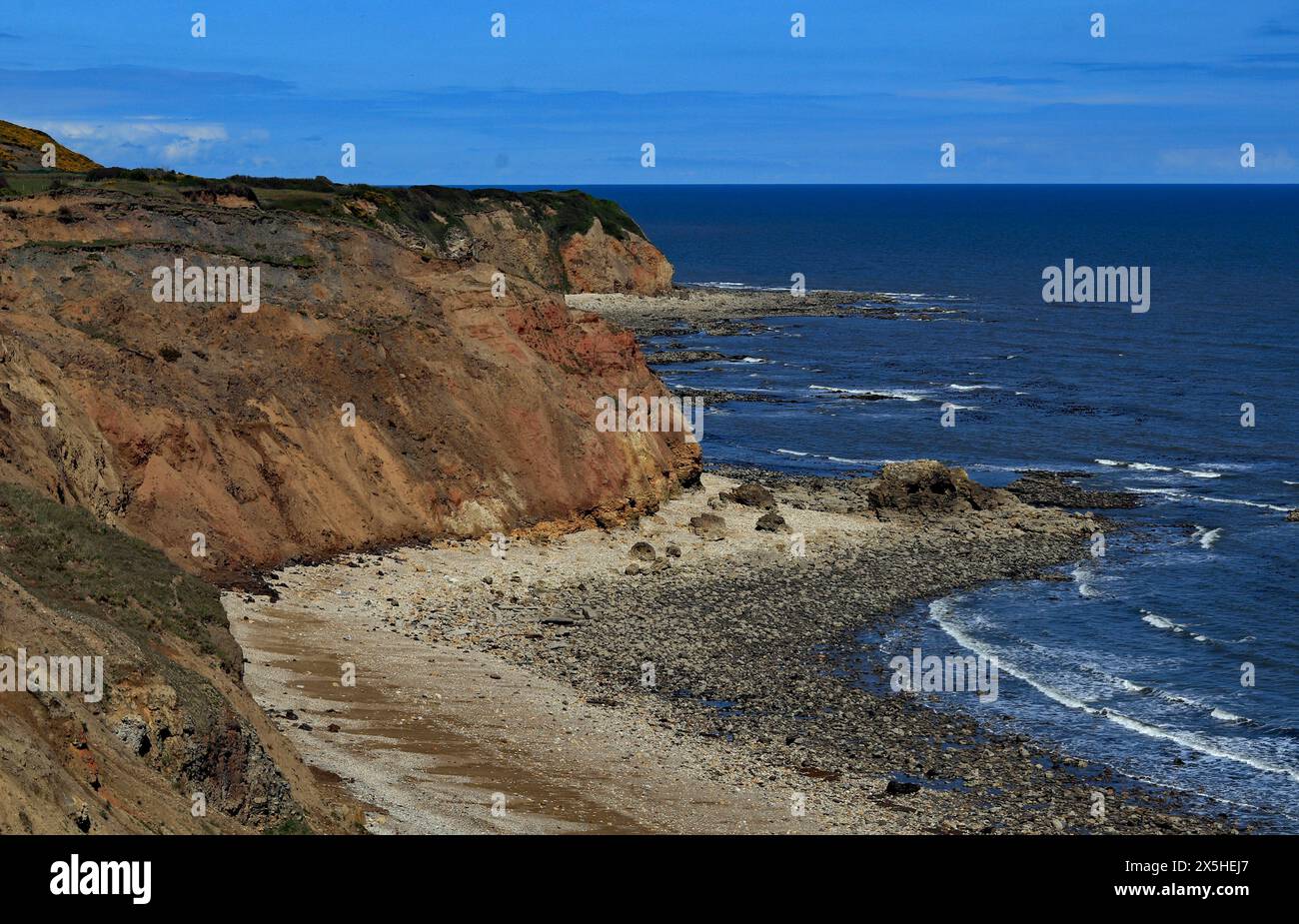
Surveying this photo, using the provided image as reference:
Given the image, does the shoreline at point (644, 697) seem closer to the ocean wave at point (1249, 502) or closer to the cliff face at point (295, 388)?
the cliff face at point (295, 388)

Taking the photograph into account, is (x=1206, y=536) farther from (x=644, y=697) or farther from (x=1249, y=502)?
(x=644, y=697)

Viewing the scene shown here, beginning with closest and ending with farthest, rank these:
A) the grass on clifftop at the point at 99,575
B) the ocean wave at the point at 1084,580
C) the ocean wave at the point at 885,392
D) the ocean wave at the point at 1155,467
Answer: the grass on clifftop at the point at 99,575, the ocean wave at the point at 1084,580, the ocean wave at the point at 1155,467, the ocean wave at the point at 885,392

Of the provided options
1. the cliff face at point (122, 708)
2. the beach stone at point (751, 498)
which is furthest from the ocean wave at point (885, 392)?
the cliff face at point (122, 708)

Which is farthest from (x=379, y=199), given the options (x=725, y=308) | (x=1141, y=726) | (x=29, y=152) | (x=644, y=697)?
(x=1141, y=726)

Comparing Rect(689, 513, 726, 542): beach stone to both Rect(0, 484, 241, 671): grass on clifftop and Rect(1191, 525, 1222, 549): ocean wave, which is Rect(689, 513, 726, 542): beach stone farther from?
Rect(0, 484, 241, 671): grass on clifftop

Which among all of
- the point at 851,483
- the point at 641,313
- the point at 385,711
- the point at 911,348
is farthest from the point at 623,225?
the point at 385,711

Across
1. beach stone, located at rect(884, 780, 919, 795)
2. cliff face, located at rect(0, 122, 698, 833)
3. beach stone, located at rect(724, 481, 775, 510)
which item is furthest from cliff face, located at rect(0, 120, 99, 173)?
beach stone, located at rect(884, 780, 919, 795)
